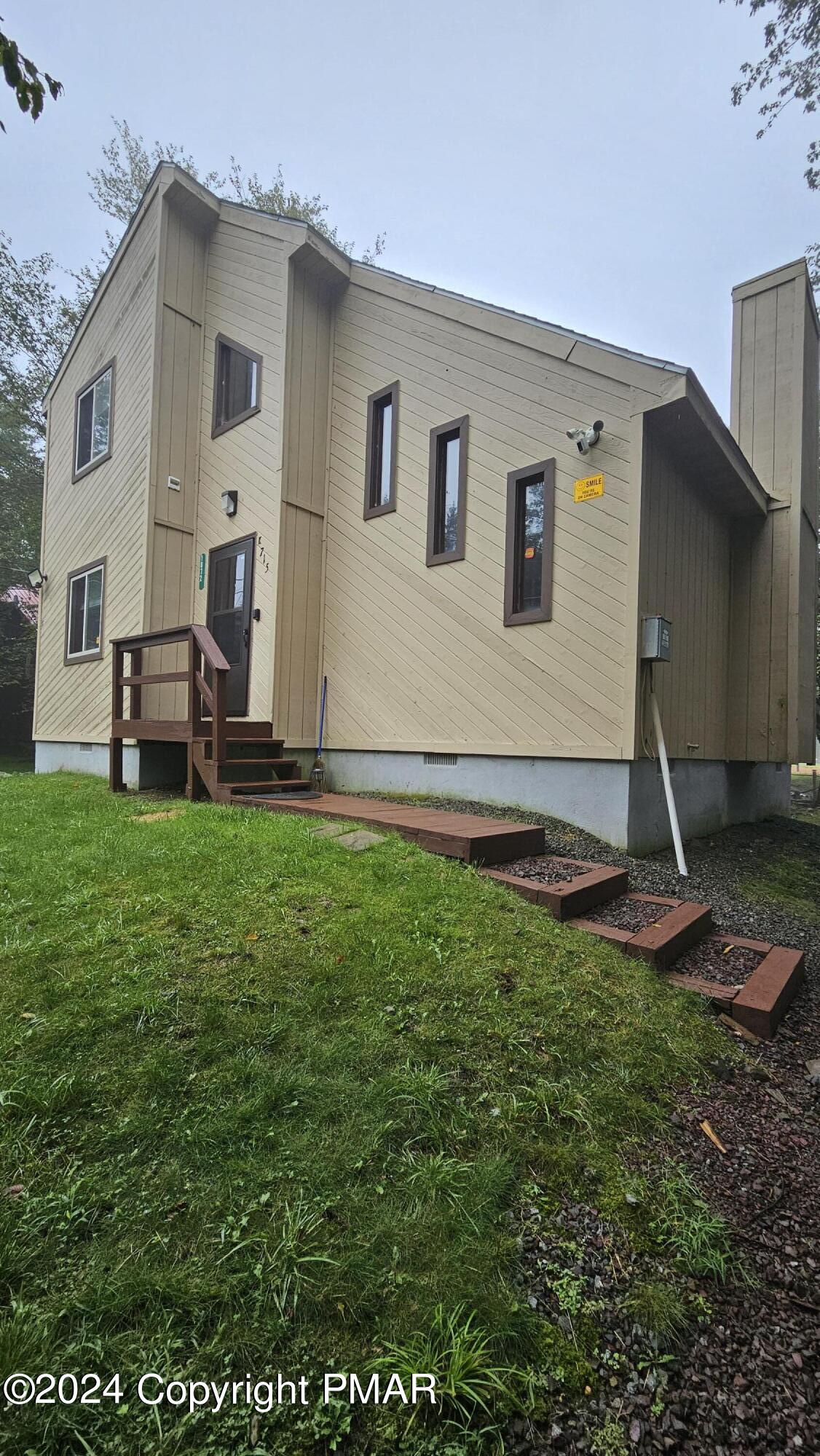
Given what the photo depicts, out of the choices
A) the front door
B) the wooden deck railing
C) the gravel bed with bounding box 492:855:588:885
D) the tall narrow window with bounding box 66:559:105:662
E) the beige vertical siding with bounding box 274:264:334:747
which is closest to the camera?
the gravel bed with bounding box 492:855:588:885

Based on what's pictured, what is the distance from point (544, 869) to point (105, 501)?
25.1 feet

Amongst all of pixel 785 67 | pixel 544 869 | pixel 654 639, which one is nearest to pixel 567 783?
pixel 654 639

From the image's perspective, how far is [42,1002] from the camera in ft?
6.35

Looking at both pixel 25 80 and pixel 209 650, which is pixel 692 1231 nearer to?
pixel 25 80

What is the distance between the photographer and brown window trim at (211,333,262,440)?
6910 mm

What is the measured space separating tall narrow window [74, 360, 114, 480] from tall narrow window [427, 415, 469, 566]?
4.88 meters

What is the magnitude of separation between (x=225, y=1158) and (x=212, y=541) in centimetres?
699

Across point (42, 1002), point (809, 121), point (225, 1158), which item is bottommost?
point (225, 1158)

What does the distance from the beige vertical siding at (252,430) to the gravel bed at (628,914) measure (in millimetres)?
4230

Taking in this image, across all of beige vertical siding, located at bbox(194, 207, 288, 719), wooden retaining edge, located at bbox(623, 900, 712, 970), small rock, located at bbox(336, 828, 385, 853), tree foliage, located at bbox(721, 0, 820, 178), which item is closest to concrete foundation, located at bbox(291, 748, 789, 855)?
wooden retaining edge, located at bbox(623, 900, 712, 970)

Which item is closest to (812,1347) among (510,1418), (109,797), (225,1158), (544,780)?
(510,1418)

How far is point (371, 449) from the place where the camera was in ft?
21.6

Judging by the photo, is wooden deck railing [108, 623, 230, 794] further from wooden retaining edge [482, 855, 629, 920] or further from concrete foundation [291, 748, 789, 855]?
wooden retaining edge [482, 855, 629, 920]

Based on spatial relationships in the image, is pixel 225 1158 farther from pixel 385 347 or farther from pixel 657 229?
pixel 657 229
